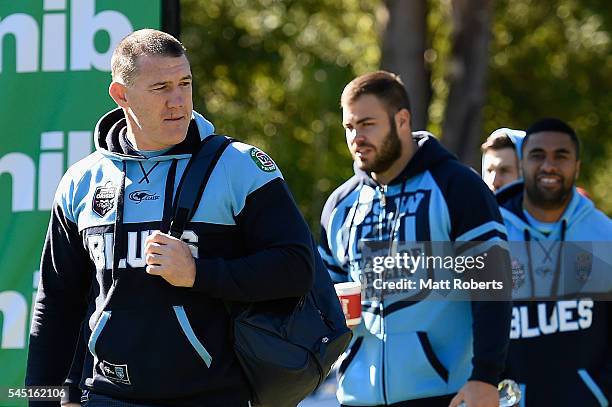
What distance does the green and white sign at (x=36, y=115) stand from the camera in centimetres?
552

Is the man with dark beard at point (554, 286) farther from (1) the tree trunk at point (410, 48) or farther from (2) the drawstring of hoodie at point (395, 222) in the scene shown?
(1) the tree trunk at point (410, 48)

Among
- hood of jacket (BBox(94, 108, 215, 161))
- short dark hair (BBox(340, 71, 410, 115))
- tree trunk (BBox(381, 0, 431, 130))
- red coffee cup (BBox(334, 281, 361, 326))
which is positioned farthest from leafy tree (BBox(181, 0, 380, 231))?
hood of jacket (BBox(94, 108, 215, 161))

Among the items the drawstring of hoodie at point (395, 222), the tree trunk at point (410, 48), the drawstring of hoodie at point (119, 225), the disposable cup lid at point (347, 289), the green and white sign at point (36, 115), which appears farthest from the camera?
the tree trunk at point (410, 48)

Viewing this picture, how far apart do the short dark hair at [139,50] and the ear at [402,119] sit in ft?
6.57

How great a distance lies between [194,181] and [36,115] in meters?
1.79

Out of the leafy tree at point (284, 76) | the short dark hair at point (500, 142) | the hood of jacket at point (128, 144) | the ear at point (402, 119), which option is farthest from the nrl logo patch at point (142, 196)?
the leafy tree at point (284, 76)

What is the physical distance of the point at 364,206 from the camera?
19.7 ft

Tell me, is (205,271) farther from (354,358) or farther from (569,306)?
(569,306)

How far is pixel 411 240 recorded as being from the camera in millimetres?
5727

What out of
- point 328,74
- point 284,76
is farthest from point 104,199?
point 284,76

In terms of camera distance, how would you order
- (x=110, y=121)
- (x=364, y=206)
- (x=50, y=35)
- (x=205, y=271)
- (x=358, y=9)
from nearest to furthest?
(x=205, y=271), (x=110, y=121), (x=50, y=35), (x=364, y=206), (x=358, y=9)

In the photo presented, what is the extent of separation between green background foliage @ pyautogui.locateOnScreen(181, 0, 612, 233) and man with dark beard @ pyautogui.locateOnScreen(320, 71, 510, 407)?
514 inches

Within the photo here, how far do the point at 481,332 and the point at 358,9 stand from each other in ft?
54.6

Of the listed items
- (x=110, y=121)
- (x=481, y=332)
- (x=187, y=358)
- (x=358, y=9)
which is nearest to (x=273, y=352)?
(x=187, y=358)
